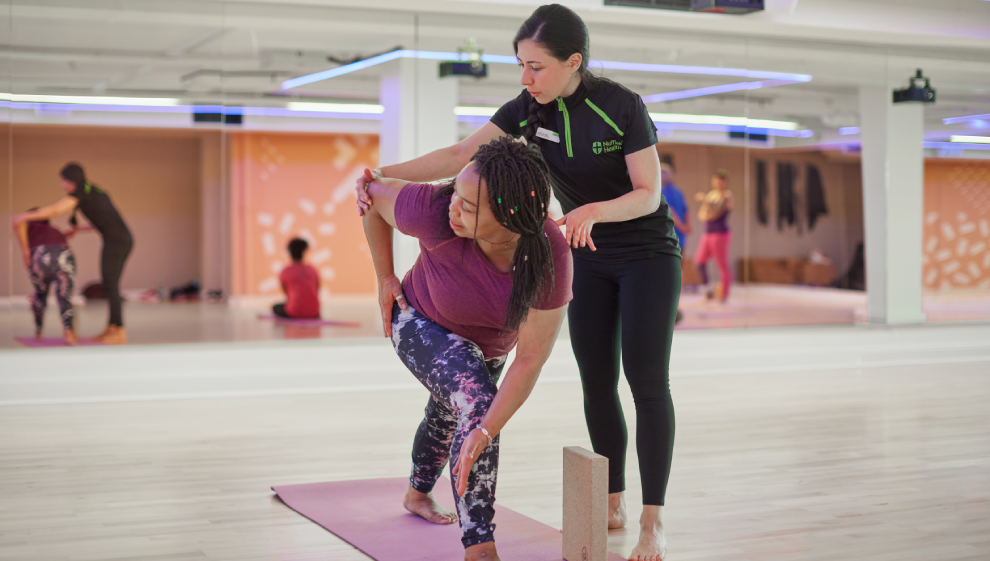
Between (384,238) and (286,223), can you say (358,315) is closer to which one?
(286,223)

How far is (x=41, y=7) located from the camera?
5449mm

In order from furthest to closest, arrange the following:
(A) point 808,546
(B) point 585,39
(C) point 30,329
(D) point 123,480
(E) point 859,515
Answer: (C) point 30,329
(D) point 123,480
(E) point 859,515
(A) point 808,546
(B) point 585,39

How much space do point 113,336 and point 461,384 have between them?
13.5ft

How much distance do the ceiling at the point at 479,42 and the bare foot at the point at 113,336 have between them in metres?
1.48

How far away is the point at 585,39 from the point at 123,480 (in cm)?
223

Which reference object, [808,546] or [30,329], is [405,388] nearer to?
[30,329]

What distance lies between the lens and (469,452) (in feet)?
6.72

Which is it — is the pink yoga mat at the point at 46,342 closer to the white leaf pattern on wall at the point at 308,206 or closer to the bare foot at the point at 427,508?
the bare foot at the point at 427,508

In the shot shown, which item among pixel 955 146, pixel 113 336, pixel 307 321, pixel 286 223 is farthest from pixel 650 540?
pixel 286 223

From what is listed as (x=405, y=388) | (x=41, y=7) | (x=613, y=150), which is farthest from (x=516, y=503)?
(x=41, y=7)

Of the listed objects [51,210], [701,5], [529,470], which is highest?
[701,5]

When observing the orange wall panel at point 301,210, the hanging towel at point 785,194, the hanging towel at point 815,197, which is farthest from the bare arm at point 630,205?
the orange wall panel at point 301,210

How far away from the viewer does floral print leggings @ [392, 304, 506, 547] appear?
2125 millimetres

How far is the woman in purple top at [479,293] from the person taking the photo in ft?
6.75
